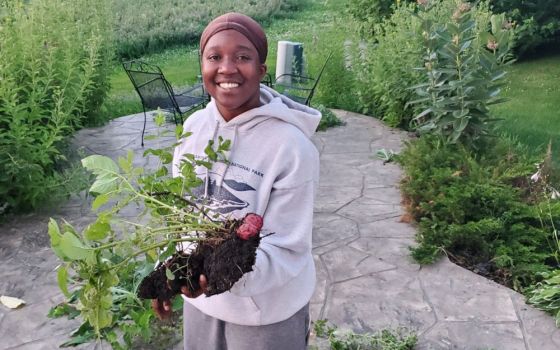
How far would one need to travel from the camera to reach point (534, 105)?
842cm

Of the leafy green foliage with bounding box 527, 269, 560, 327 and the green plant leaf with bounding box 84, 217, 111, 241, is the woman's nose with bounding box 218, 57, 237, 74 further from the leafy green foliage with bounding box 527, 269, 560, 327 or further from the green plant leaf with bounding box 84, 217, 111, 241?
the leafy green foliage with bounding box 527, 269, 560, 327

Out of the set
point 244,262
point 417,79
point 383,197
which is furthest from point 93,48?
point 244,262

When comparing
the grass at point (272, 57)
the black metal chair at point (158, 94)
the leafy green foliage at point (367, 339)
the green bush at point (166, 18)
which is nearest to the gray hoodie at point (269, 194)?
the leafy green foliage at point (367, 339)

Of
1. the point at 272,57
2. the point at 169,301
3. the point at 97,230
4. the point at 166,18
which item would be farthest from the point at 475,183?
the point at 166,18

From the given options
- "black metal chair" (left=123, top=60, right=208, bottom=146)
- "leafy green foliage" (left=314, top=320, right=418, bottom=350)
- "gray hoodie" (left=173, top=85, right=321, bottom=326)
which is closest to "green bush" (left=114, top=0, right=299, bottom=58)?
"black metal chair" (left=123, top=60, right=208, bottom=146)

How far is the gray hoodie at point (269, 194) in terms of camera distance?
1666 mm

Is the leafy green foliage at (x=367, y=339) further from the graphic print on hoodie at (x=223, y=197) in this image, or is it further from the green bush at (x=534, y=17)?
the green bush at (x=534, y=17)

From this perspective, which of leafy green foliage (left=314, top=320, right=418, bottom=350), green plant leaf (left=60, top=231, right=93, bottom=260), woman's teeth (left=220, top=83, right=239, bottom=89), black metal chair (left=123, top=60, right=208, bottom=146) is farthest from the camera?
black metal chair (left=123, top=60, right=208, bottom=146)

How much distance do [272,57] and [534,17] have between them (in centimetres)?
480

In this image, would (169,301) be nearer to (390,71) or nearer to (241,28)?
(241,28)

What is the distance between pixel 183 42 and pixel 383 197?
1020 centimetres

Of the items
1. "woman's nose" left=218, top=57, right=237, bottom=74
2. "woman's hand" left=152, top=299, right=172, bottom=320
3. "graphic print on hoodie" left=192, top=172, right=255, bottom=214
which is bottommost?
"woman's hand" left=152, top=299, right=172, bottom=320

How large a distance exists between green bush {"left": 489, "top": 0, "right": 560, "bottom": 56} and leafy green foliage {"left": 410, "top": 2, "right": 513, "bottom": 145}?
18.7ft

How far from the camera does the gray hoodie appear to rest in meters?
1.67
